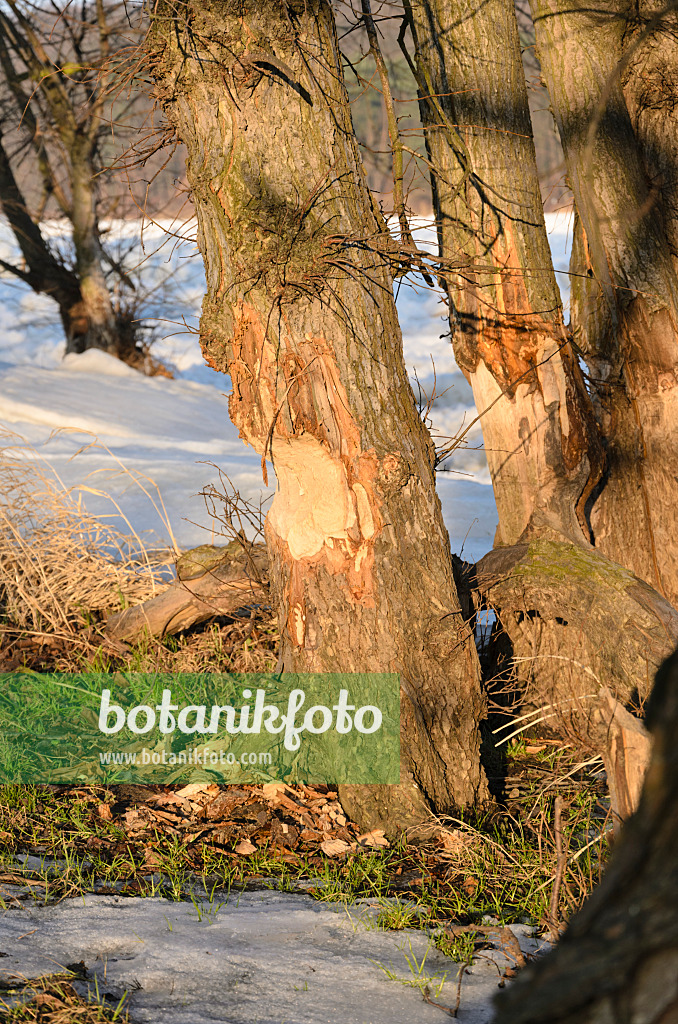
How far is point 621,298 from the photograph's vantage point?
3.76 metres

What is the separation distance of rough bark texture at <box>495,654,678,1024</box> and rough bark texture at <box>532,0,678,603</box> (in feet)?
10.4

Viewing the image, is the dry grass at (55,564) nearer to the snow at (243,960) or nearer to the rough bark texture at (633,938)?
the snow at (243,960)

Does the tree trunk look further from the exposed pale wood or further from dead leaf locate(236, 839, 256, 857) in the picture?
the exposed pale wood

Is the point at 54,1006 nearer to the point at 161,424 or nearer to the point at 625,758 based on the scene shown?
the point at 625,758

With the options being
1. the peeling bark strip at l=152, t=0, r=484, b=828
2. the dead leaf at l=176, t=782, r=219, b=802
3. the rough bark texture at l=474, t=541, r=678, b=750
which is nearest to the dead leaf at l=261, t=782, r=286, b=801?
the dead leaf at l=176, t=782, r=219, b=802

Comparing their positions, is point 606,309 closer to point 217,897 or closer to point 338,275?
point 338,275

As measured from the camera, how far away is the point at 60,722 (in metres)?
3.75

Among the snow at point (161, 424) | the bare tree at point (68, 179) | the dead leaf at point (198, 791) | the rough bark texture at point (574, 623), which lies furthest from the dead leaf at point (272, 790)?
the bare tree at point (68, 179)

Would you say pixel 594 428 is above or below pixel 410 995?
above

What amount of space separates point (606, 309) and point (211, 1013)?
10.5 feet

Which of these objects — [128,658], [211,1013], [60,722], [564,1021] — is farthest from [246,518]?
[564,1021]

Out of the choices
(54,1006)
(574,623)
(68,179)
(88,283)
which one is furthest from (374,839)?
(68,179)

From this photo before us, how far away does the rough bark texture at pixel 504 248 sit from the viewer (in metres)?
3.43

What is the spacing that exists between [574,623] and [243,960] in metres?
1.71
